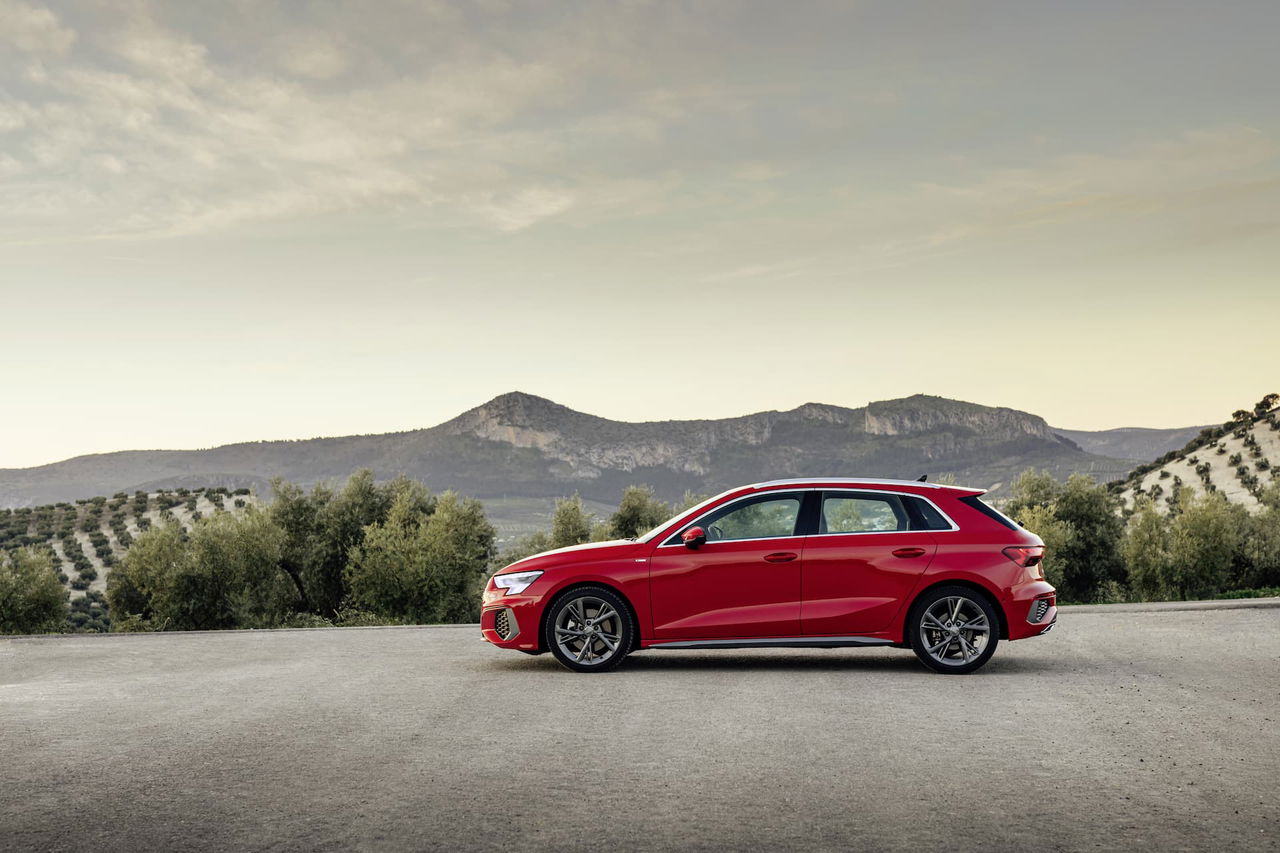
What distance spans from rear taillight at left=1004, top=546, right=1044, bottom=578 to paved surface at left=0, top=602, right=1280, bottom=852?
1.02 meters

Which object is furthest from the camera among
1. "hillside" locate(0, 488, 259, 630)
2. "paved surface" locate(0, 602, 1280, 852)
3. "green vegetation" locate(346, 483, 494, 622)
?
"hillside" locate(0, 488, 259, 630)

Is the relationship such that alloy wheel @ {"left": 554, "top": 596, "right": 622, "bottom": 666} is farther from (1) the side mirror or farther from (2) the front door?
(1) the side mirror

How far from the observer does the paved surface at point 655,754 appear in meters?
5.70

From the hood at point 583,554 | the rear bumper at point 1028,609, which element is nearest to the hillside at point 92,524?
the hood at point 583,554

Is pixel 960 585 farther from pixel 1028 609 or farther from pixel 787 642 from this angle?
pixel 787 642

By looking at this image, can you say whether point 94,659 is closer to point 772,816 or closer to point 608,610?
point 608,610

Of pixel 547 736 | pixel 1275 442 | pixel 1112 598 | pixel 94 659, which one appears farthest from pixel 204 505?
pixel 547 736

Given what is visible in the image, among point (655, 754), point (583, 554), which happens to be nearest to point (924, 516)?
point (583, 554)

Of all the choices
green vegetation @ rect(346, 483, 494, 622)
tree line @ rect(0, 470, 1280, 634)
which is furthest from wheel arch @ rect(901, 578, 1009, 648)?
green vegetation @ rect(346, 483, 494, 622)

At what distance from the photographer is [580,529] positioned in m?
64.2

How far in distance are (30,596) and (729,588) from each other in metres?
48.1

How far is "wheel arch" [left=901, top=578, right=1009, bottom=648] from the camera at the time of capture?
11.3 m

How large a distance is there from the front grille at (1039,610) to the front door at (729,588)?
2.26 metres

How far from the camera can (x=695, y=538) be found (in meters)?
11.3
